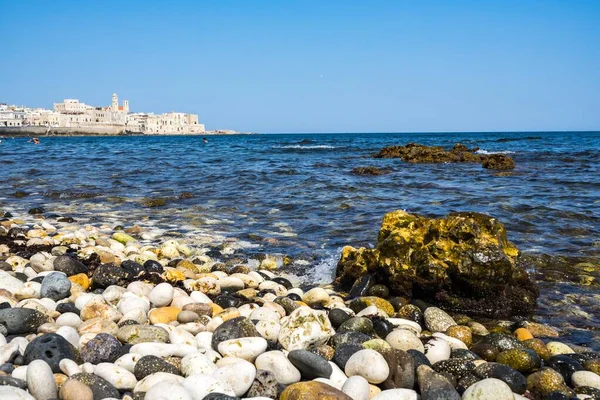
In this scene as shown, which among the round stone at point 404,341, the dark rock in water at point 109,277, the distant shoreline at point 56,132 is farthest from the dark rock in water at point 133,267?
the distant shoreline at point 56,132

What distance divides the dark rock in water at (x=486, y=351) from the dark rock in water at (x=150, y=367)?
261 centimetres

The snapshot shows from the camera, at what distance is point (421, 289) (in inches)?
235

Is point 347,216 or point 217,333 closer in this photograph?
point 217,333

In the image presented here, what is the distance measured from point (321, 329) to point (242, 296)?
5.61ft

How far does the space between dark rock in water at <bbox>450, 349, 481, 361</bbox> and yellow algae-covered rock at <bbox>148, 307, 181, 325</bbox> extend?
252 cm

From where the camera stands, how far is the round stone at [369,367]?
11.5ft

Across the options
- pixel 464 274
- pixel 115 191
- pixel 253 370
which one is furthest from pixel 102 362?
pixel 115 191

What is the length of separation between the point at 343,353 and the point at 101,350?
1.83 m

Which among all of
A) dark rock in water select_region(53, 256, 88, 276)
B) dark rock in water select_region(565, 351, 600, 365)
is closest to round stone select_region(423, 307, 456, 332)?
dark rock in water select_region(565, 351, 600, 365)

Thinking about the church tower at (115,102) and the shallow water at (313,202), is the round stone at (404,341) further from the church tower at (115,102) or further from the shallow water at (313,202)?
the church tower at (115,102)

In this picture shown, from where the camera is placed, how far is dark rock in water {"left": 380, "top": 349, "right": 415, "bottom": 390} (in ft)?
11.7

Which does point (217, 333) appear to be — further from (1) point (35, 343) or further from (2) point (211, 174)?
(2) point (211, 174)

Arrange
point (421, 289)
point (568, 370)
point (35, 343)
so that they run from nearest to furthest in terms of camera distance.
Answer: point (35, 343) → point (568, 370) → point (421, 289)

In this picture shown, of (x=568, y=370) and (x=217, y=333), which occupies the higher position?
(x=217, y=333)
